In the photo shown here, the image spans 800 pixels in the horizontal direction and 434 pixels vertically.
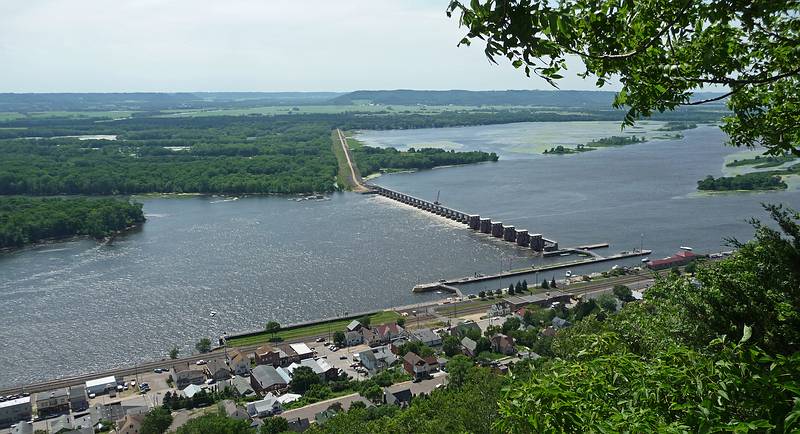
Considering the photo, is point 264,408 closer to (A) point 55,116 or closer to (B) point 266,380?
(B) point 266,380


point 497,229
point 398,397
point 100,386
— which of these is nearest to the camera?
point 398,397

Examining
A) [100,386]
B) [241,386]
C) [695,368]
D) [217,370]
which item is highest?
[695,368]

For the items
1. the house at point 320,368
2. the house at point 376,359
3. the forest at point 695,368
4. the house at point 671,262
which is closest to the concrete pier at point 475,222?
the house at point 671,262

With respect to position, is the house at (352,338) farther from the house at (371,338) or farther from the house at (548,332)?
the house at (548,332)

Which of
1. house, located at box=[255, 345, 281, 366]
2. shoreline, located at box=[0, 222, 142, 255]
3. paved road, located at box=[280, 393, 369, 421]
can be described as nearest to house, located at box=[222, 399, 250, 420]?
paved road, located at box=[280, 393, 369, 421]

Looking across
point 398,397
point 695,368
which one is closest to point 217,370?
point 398,397

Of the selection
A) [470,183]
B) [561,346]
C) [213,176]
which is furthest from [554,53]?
[213,176]

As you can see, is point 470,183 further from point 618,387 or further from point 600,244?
point 618,387
